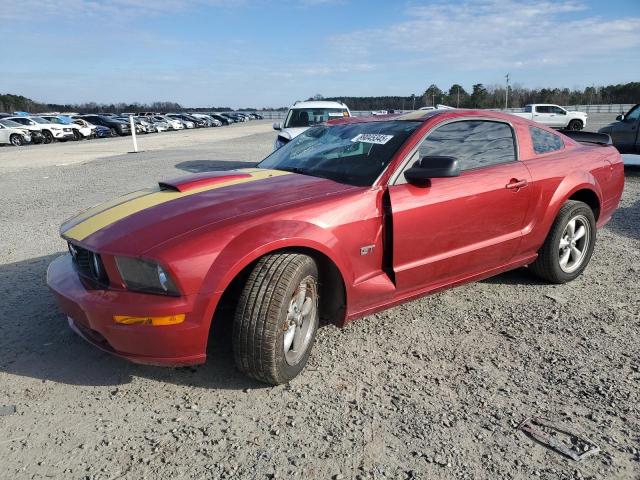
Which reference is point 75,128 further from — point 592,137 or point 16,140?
point 592,137

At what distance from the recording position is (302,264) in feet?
8.96

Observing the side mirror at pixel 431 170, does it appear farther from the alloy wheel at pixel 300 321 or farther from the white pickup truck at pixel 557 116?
the white pickup truck at pixel 557 116

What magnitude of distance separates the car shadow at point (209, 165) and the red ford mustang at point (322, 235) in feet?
30.4

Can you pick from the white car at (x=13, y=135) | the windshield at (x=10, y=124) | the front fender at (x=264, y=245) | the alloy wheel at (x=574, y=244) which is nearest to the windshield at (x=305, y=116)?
the alloy wheel at (x=574, y=244)

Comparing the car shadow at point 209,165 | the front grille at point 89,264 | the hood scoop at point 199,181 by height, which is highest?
→ the hood scoop at point 199,181

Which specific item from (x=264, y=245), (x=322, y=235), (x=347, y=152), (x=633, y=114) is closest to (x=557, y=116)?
(x=633, y=114)

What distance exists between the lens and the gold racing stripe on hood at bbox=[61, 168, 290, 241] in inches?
117

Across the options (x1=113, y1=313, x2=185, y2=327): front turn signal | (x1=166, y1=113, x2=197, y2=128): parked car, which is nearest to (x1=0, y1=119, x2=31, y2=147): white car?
(x1=166, y1=113, x2=197, y2=128): parked car

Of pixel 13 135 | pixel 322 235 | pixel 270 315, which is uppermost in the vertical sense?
pixel 322 235

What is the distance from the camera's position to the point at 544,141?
13.9ft

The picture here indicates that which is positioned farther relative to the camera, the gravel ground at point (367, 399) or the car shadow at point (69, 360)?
the car shadow at point (69, 360)

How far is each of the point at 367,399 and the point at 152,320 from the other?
120 centimetres

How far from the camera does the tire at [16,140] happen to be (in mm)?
25641

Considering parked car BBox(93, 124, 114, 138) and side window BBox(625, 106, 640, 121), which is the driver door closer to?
side window BBox(625, 106, 640, 121)
